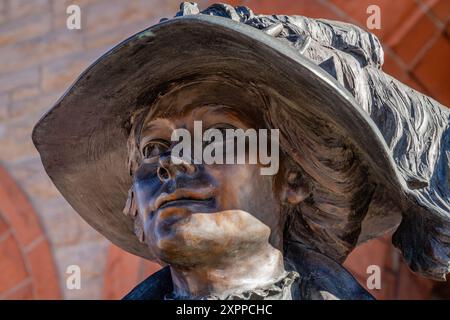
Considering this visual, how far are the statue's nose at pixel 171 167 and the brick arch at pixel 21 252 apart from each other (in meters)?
2.07

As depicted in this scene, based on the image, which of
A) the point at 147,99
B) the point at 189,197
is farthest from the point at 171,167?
the point at 147,99

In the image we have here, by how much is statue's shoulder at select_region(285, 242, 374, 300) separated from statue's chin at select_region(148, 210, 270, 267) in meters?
0.12

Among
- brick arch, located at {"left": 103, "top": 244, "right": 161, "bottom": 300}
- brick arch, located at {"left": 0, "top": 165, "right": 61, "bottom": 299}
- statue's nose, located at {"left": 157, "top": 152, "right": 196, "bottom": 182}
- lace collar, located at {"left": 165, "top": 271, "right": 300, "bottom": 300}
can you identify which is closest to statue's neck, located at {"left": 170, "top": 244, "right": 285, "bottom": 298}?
lace collar, located at {"left": 165, "top": 271, "right": 300, "bottom": 300}

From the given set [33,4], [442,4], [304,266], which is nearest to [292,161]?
[304,266]

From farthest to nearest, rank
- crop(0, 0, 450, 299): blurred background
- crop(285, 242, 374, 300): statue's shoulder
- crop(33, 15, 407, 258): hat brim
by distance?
1. crop(0, 0, 450, 299): blurred background
2. crop(285, 242, 374, 300): statue's shoulder
3. crop(33, 15, 407, 258): hat brim

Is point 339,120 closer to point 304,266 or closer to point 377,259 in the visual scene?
A: point 304,266

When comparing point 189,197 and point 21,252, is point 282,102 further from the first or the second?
point 21,252

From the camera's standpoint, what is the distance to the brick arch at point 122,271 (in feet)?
14.2

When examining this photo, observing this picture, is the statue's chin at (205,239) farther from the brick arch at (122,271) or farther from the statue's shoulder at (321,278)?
the brick arch at (122,271)

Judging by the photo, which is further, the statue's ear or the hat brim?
the statue's ear

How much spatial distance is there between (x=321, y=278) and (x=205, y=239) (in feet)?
0.70

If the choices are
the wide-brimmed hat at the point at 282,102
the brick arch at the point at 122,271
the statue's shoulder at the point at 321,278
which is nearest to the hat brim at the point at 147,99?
the wide-brimmed hat at the point at 282,102

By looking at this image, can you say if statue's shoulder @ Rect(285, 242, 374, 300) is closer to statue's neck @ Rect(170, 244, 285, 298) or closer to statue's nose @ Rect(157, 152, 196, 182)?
statue's neck @ Rect(170, 244, 285, 298)

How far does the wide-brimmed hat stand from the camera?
2.35 metres
